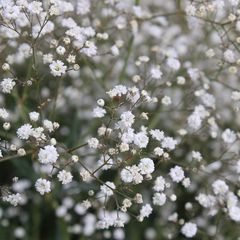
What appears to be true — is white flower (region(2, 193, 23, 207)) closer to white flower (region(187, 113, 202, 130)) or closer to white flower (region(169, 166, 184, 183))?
white flower (region(169, 166, 184, 183))

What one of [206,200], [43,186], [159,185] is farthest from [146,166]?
[206,200]

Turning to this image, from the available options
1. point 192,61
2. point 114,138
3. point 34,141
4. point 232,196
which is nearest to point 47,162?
point 34,141

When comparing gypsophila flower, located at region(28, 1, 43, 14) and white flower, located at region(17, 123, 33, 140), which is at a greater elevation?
gypsophila flower, located at region(28, 1, 43, 14)

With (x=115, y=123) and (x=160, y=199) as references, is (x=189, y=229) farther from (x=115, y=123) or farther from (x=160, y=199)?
(x=115, y=123)

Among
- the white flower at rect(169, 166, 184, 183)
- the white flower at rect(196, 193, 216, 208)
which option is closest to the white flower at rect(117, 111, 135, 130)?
the white flower at rect(169, 166, 184, 183)

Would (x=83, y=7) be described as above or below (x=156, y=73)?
above
